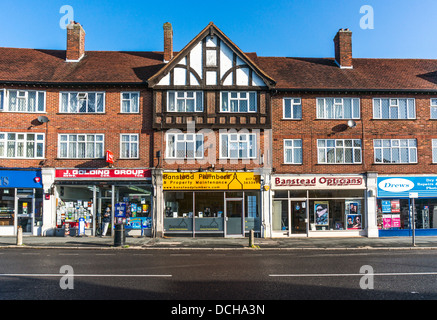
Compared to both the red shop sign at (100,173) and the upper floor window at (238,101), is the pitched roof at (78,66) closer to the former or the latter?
the upper floor window at (238,101)

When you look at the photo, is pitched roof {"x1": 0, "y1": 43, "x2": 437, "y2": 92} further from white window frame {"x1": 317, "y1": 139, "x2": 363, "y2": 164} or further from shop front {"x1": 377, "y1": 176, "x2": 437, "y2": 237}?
shop front {"x1": 377, "y1": 176, "x2": 437, "y2": 237}

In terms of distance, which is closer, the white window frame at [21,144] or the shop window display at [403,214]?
the white window frame at [21,144]

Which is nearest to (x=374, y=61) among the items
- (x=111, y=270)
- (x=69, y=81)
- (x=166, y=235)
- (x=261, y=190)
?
(x=261, y=190)

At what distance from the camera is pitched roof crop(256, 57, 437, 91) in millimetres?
23859

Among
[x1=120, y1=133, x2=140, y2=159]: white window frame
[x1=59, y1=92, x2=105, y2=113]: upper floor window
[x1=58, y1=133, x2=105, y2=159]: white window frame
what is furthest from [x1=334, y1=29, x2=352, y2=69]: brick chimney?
[x1=58, y1=133, x2=105, y2=159]: white window frame

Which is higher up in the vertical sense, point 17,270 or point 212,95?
point 212,95

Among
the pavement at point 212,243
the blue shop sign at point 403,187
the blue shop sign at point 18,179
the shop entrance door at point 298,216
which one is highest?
the blue shop sign at point 18,179

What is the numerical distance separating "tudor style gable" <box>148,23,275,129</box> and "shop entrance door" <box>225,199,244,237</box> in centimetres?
456

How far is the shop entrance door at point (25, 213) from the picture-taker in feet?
73.6

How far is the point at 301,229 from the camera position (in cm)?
2317

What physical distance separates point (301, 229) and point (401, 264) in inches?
429

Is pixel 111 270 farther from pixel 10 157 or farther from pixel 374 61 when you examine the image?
pixel 374 61

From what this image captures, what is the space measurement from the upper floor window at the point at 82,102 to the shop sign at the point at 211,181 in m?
5.77

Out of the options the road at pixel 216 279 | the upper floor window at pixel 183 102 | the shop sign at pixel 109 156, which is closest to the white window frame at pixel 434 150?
the road at pixel 216 279
